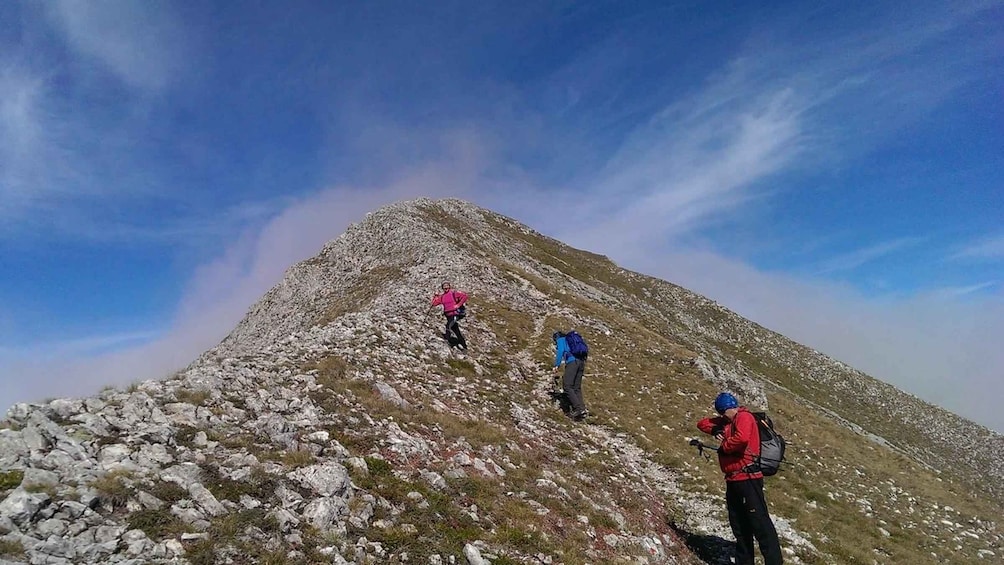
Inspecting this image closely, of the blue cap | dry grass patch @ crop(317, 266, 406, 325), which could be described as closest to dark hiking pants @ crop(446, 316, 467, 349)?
dry grass patch @ crop(317, 266, 406, 325)

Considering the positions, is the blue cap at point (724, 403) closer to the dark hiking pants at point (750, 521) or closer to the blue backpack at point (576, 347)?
the dark hiking pants at point (750, 521)

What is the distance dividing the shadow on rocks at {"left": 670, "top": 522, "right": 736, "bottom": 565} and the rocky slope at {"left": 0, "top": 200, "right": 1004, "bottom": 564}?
2.8 inches

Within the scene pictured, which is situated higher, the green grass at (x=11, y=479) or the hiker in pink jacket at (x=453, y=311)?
the hiker in pink jacket at (x=453, y=311)

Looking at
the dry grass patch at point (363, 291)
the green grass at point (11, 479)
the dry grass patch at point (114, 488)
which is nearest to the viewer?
the green grass at point (11, 479)

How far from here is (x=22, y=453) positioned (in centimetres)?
803

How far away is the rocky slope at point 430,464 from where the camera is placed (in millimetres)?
7824

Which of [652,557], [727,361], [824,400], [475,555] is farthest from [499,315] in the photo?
[824,400]

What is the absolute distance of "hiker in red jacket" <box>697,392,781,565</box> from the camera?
11.4m

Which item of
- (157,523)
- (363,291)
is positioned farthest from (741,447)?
(363,291)

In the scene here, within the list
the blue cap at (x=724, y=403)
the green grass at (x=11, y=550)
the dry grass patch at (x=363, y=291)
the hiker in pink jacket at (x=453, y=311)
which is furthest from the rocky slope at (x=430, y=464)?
the blue cap at (x=724, y=403)

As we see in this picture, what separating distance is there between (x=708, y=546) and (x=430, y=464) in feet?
27.4

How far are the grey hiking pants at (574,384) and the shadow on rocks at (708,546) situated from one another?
24.8 ft

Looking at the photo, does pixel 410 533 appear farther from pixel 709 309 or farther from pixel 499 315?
pixel 709 309

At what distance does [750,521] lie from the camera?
38.0 feet
